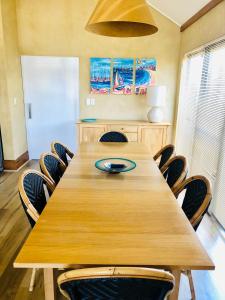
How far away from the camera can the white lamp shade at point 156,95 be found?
4059 millimetres

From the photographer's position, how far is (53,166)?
7.30 ft

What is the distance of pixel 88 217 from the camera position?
130cm

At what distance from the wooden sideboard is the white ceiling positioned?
1.76 meters

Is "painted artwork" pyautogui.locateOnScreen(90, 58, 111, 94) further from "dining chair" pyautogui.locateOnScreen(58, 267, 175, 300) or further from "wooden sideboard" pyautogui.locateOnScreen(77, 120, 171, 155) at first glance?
"dining chair" pyautogui.locateOnScreen(58, 267, 175, 300)

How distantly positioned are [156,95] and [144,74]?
2.07 ft

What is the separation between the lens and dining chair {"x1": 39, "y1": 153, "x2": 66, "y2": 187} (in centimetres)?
199

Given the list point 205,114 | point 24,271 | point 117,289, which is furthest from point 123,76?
point 117,289

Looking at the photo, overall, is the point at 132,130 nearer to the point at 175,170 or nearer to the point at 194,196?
the point at 175,170

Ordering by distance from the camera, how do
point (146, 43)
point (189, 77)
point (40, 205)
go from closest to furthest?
point (40, 205) < point (189, 77) < point (146, 43)

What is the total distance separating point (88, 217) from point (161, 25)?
4.12 metres

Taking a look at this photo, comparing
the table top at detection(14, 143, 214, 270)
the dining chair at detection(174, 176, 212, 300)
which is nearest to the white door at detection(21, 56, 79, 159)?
the table top at detection(14, 143, 214, 270)

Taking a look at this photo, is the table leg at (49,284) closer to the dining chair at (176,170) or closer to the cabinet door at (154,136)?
the dining chair at (176,170)

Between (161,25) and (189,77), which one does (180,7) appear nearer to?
(161,25)

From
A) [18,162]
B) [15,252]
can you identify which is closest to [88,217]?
[15,252]
